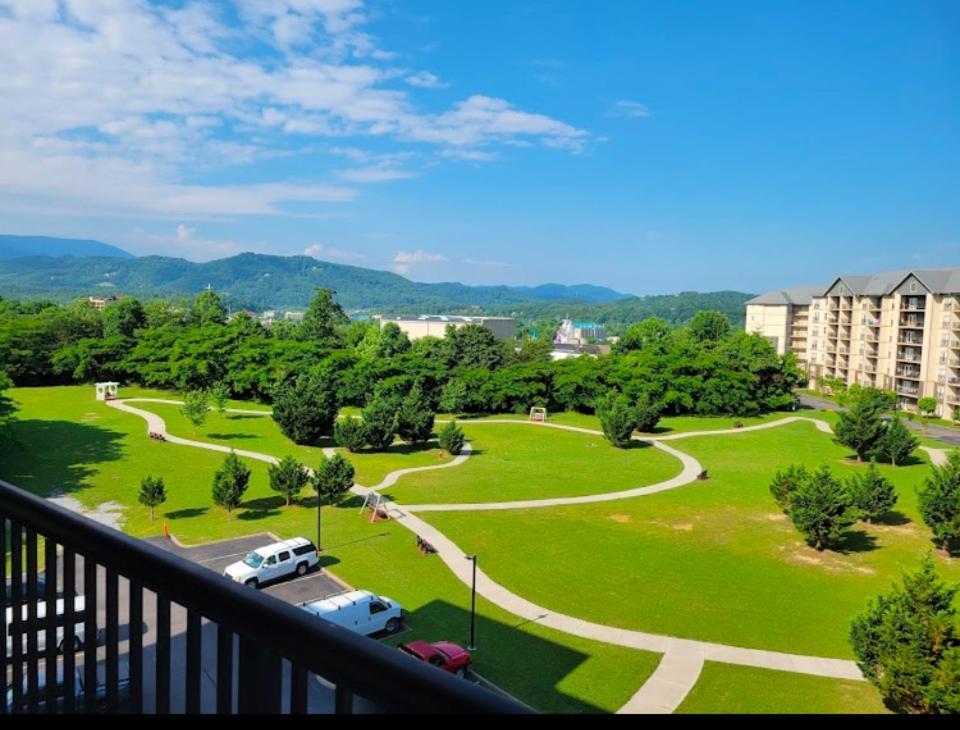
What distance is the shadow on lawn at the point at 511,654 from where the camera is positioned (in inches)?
542

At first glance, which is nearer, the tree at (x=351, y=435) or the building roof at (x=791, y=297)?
the tree at (x=351, y=435)

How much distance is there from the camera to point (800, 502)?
23.2m

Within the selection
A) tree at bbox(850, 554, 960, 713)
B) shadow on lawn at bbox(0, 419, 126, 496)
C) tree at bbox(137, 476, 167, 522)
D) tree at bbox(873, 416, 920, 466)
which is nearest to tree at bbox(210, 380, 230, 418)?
shadow on lawn at bbox(0, 419, 126, 496)

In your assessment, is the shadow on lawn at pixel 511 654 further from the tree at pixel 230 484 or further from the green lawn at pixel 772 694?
the tree at pixel 230 484

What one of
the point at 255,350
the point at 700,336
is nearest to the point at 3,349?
the point at 255,350

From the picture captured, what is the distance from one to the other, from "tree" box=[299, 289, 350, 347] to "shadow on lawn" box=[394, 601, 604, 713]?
167 feet

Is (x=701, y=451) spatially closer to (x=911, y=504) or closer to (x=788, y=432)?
(x=788, y=432)

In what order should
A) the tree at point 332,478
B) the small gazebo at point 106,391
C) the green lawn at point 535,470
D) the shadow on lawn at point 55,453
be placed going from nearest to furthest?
the tree at point 332,478 < the shadow on lawn at point 55,453 < the green lawn at point 535,470 < the small gazebo at point 106,391

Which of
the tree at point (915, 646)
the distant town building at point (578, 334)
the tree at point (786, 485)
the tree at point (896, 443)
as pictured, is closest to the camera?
the tree at point (915, 646)

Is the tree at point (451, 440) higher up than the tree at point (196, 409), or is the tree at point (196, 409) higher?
the tree at point (196, 409)

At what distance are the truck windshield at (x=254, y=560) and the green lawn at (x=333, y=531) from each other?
236 cm

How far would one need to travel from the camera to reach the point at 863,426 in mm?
34938

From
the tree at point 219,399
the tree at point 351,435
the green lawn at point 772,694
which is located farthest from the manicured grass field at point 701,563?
the tree at point 219,399

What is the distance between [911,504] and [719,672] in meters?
18.1
